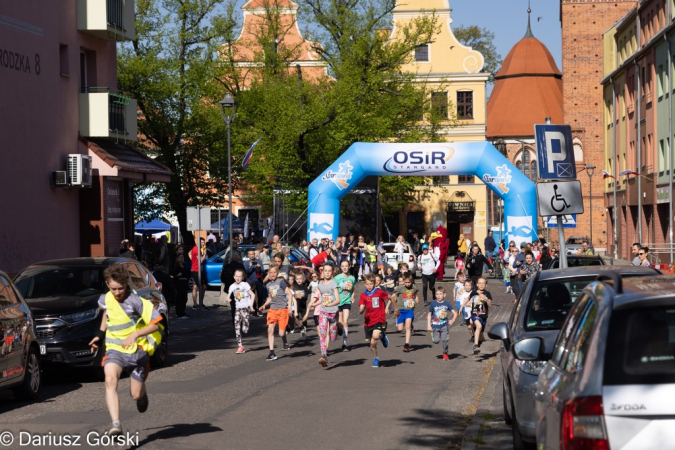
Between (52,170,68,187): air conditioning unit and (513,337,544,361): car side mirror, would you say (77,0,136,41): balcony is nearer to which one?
(52,170,68,187): air conditioning unit

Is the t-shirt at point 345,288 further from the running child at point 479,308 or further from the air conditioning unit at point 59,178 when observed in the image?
the air conditioning unit at point 59,178

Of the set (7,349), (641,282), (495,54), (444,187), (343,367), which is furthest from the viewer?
(495,54)

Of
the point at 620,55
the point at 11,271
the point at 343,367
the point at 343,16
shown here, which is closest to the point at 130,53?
the point at 343,16

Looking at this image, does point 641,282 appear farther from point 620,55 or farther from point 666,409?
point 620,55

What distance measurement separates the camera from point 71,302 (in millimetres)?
15094

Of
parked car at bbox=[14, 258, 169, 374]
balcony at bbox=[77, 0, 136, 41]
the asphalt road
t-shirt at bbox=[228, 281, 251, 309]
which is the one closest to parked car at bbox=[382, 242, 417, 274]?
balcony at bbox=[77, 0, 136, 41]

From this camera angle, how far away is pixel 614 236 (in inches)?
2411

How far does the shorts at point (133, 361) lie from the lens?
9.48 metres

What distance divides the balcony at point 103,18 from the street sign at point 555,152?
58.4 ft

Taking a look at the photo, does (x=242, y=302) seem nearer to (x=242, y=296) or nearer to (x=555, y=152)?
(x=242, y=296)

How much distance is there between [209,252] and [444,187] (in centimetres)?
3127

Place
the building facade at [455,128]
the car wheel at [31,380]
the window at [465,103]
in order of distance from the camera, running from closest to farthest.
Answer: the car wheel at [31,380] < the building facade at [455,128] < the window at [465,103]

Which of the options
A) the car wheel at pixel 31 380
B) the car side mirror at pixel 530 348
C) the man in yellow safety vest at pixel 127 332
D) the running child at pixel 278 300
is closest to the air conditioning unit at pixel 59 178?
the running child at pixel 278 300

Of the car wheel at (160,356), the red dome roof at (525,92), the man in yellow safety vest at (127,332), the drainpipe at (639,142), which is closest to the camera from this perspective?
the man in yellow safety vest at (127,332)
